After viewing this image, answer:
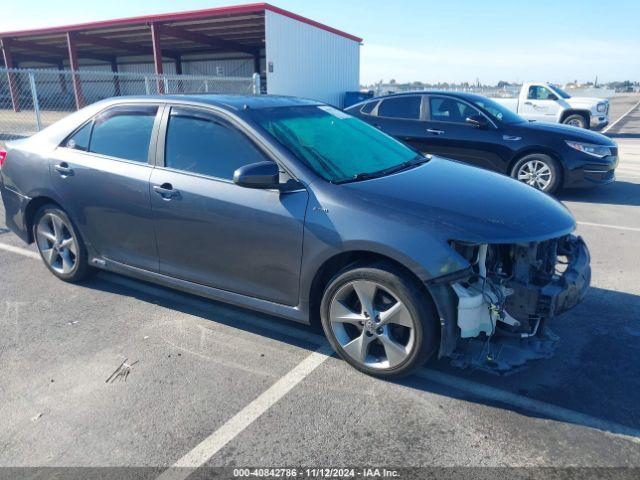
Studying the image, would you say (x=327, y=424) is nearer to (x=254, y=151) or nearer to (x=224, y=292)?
(x=224, y=292)

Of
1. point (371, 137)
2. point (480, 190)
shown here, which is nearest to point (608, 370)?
point (480, 190)

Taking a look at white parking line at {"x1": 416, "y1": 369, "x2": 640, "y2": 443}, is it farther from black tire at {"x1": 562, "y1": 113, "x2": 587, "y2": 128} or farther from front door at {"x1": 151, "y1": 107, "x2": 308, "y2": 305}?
black tire at {"x1": 562, "y1": 113, "x2": 587, "y2": 128}

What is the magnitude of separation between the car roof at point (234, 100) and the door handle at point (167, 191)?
67 centimetres

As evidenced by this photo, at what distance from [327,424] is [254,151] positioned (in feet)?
5.88

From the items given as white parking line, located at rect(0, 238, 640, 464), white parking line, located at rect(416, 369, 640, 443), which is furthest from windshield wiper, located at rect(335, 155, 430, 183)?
white parking line, located at rect(416, 369, 640, 443)

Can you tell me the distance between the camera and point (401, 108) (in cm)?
870

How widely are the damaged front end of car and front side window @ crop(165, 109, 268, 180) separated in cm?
151

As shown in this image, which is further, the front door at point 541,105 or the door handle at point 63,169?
the front door at point 541,105

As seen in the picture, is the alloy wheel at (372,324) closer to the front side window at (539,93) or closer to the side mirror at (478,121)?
the side mirror at (478,121)

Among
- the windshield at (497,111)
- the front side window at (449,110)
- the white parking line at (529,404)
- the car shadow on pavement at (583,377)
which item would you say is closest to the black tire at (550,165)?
the windshield at (497,111)

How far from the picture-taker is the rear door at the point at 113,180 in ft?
12.5

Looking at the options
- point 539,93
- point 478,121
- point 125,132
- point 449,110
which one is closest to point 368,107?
point 449,110

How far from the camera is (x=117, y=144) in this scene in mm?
4016

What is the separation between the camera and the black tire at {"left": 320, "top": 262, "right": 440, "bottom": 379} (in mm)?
2844
